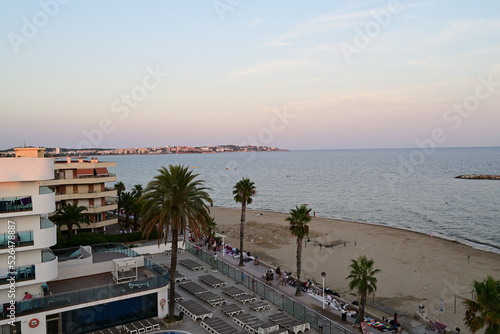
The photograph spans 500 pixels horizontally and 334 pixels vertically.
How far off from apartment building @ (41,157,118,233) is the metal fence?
18.6 metres

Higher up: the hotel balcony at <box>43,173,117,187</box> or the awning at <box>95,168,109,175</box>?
the awning at <box>95,168,109,175</box>

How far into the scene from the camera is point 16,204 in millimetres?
21000

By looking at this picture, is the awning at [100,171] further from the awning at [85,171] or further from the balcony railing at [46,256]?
the balcony railing at [46,256]

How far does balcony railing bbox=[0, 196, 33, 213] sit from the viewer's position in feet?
67.8

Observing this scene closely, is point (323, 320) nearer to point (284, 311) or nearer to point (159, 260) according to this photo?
point (284, 311)

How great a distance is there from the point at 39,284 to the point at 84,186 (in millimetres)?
27503

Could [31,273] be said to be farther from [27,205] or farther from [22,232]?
[27,205]

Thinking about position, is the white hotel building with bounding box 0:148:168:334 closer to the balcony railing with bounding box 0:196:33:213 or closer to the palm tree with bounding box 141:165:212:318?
the balcony railing with bounding box 0:196:33:213

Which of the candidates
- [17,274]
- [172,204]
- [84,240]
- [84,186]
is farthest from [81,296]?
[84,186]

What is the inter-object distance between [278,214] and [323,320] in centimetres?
5824

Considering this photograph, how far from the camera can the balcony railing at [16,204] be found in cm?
2067

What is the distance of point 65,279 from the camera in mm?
25438

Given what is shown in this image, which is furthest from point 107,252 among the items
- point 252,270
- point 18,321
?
point 252,270

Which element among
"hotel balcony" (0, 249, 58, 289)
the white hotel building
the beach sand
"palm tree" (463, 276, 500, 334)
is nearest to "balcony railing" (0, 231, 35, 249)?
the white hotel building
